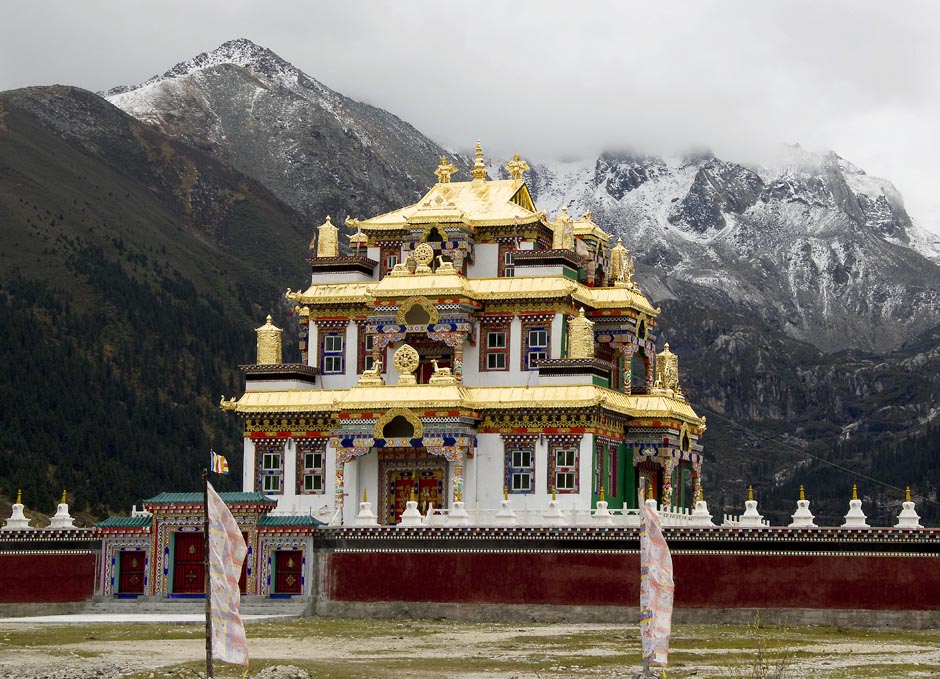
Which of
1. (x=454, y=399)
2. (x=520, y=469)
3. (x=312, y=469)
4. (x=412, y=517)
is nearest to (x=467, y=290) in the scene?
(x=454, y=399)

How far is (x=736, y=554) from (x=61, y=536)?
2122 centimetres

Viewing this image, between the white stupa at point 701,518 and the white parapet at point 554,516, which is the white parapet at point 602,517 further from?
the white stupa at point 701,518

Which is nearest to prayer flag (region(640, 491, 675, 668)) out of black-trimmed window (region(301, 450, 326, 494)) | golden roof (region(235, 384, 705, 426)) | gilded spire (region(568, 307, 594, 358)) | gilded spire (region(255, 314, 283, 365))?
golden roof (region(235, 384, 705, 426))

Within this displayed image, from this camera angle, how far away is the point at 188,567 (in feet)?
195

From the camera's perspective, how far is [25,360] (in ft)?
539

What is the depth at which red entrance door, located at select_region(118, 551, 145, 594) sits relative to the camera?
59906 millimetres

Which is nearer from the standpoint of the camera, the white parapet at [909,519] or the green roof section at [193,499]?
the white parapet at [909,519]

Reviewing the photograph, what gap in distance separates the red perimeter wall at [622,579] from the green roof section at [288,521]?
116cm

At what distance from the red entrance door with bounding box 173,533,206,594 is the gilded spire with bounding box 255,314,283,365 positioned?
433 inches

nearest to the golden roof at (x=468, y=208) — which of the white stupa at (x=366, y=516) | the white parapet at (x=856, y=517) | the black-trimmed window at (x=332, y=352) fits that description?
the black-trimmed window at (x=332, y=352)

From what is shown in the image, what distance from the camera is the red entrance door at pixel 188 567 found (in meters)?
59.3

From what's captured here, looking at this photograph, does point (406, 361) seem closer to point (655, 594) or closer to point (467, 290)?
point (467, 290)

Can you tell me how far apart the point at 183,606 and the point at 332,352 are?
43.4 feet

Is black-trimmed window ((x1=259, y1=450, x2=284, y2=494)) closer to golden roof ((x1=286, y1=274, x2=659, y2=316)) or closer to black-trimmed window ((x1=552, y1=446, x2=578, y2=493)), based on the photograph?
golden roof ((x1=286, y1=274, x2=659, y2=316))
